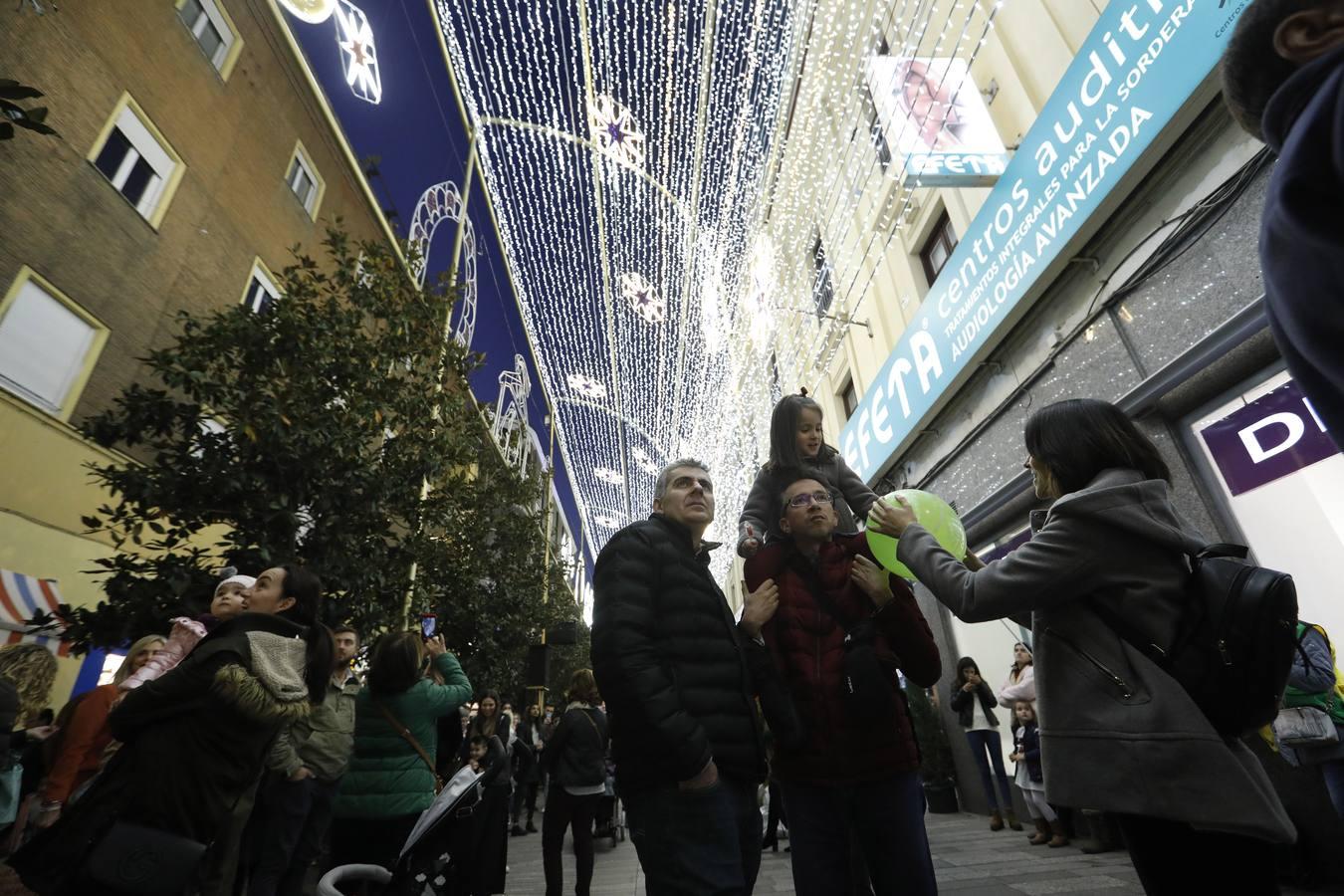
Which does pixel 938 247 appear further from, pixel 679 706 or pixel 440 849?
pixel 440 849

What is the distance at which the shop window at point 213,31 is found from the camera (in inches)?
A: 354

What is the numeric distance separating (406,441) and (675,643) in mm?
5733

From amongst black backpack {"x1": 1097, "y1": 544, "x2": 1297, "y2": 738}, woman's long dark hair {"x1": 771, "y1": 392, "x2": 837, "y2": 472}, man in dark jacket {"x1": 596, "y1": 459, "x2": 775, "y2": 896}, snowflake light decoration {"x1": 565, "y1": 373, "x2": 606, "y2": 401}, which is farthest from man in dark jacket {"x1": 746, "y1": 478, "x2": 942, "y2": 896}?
snowflake light decoration {"x1": 565, "y1": 373, "x2": 606, "y2": 401}

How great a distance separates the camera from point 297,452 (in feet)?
17.9

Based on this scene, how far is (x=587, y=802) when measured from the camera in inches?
199

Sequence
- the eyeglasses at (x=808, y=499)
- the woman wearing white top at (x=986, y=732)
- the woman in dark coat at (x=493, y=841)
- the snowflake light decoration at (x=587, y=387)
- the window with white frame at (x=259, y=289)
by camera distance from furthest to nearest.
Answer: the snowflake light decoration at (x=587, y=387)
the window with white frame at (x=259, y=289)
the woman wearing white top at (x=986, y=732)
the woman in dark coat at (x=493, y=841)
the eyeglasses at (x=808, y=499)

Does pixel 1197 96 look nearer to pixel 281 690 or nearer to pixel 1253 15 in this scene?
pixel 1253 15

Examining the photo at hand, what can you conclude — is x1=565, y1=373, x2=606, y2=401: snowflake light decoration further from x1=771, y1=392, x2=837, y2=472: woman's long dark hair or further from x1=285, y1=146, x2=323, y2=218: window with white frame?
x1=771, y1=392, x2=837, y2=472: woman's long dark hair

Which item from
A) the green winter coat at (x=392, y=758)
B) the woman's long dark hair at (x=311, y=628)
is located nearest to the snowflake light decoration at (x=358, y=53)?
the woman's long dark hair at (x=311, y=628)

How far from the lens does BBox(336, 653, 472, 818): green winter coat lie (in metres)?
3.25

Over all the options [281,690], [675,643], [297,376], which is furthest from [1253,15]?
[297,376]

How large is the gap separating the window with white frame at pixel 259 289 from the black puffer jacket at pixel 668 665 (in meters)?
10.9

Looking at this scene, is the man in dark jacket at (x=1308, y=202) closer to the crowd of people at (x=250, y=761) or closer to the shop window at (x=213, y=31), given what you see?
the crowd of people at (x=250, y=761)

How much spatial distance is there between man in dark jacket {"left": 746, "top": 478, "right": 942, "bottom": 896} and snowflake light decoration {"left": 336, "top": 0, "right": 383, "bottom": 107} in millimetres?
13215
